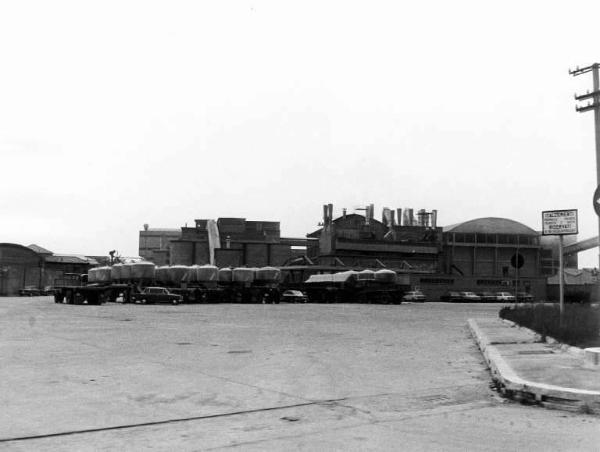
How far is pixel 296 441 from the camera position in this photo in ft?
19.5

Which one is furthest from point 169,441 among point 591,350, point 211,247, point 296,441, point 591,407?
point 211,247

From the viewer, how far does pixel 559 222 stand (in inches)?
638

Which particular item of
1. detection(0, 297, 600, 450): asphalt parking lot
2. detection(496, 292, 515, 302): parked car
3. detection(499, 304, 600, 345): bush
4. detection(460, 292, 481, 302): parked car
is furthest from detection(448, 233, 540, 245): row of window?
detection(0, 297, 600, 450): asphalt parking lot

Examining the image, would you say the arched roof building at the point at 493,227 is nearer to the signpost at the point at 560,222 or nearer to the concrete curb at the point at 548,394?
the signpost at the point at 560,222

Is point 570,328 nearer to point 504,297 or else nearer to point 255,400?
point 255,400

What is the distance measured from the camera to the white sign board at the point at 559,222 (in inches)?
625

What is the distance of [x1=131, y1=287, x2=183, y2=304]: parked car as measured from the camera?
4662 centimetres

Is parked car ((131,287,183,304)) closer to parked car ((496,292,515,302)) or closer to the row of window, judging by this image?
parked car ((496,292,515,302))

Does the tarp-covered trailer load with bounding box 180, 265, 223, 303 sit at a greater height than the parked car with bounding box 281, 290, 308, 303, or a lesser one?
greater

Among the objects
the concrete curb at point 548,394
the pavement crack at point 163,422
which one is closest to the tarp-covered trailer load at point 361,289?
the concrete curb at point 548,394

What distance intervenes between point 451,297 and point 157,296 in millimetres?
46507

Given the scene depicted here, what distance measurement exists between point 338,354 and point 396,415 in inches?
246

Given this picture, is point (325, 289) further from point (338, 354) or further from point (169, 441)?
point (169, 441)

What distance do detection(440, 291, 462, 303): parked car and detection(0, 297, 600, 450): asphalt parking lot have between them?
223ft
